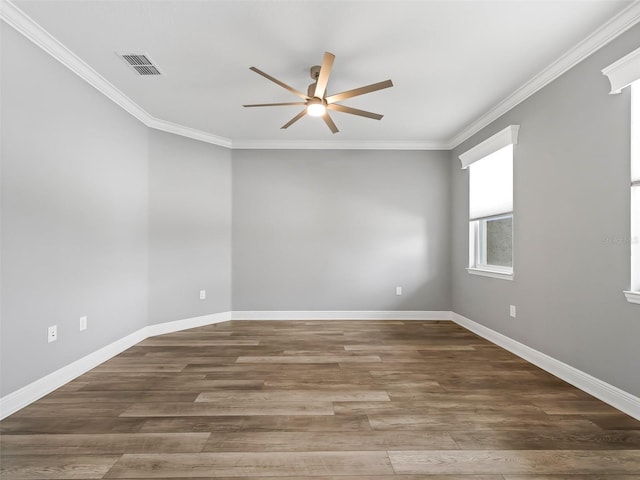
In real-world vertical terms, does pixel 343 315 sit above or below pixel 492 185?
below

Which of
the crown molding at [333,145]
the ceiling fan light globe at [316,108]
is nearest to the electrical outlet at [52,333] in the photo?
the ceiling fan light globe at [316,108]

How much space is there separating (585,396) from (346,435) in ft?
5.80

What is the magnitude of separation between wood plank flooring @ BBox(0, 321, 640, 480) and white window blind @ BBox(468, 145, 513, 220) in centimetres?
161

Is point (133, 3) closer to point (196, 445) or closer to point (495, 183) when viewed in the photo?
point (196, 445)

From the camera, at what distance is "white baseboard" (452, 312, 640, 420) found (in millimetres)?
2012

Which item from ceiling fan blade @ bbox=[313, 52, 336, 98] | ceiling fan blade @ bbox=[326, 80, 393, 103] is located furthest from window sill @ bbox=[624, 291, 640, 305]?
ceiling fan blade @ bbox=[313, 52, 336, 98]

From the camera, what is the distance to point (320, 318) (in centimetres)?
458

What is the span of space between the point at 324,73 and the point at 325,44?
0.26 meters

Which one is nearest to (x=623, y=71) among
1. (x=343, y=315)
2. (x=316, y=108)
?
(x=316, y=108)

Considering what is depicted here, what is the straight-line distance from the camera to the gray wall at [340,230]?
181 inches

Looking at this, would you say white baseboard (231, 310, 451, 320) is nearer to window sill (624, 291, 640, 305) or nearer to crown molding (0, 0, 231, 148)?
crown molding (0, 0, 231, 148)

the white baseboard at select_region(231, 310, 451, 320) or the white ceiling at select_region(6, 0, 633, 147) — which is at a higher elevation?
the white ceiling at select_region(6, 0, 633, 147)

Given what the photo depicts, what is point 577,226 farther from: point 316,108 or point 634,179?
point 316,108

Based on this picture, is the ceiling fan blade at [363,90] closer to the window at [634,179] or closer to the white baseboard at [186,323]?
the window at [634,179]
